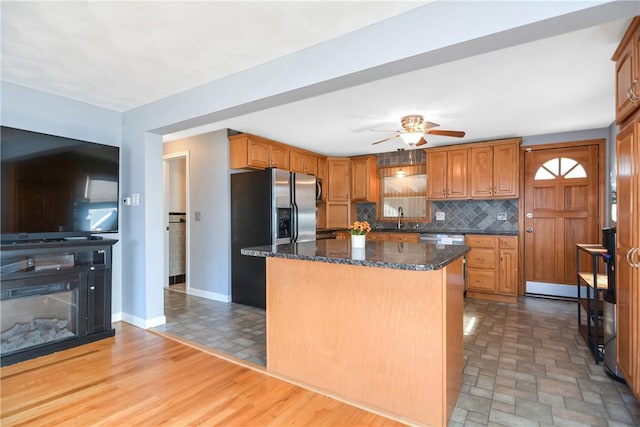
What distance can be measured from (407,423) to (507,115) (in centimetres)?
330

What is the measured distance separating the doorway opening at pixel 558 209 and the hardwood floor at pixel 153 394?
4005 millimetres

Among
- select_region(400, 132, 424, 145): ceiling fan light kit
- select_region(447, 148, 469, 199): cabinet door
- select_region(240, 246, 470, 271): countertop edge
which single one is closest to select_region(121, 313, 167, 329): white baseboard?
select_region(240, 246, 470, 271): countertop edge

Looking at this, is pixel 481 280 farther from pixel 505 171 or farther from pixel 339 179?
pixel 339 179

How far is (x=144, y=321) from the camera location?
131 inches

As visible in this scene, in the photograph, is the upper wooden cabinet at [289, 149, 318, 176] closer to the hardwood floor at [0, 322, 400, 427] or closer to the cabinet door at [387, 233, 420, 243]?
the cabinet door at [387, 233, 420, 243]

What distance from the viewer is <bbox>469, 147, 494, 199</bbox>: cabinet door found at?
4.68m

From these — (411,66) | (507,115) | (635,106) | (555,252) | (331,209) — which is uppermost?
(507,115)

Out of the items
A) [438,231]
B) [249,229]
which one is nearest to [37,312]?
[249,229]

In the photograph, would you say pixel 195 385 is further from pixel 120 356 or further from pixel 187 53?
pixel 187 53

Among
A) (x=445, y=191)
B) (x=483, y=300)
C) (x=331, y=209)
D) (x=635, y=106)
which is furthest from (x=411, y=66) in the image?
(x=331, y=209)

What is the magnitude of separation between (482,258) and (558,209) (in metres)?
1.23

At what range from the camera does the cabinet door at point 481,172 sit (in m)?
4.68

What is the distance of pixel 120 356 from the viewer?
2645 mm

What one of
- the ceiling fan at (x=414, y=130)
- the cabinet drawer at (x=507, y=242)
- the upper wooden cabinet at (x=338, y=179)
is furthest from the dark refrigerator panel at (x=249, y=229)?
the cabinet drawer at (x=507, y=242)
